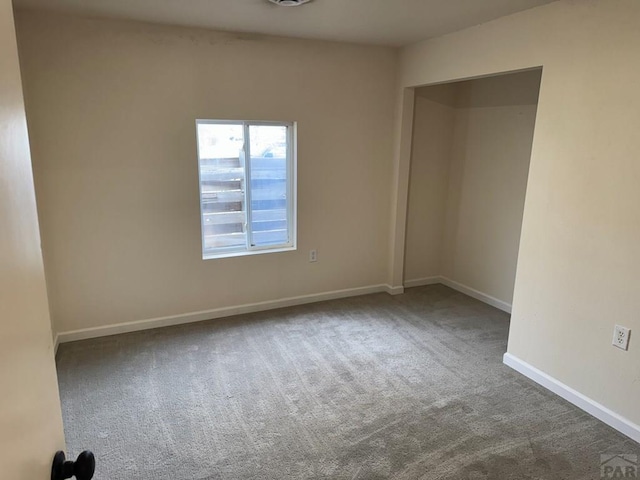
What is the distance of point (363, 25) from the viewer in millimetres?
3178

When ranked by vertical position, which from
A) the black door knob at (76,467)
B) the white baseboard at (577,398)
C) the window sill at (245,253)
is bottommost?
the white baseboard at (577,398)

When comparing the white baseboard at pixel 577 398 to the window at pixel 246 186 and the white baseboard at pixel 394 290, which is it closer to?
the white baseboard at pixel 394 290

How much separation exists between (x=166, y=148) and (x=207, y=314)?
1503 millimetres

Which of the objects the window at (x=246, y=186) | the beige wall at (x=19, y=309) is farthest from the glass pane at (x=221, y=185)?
the beige wall at (x=19, y=309)

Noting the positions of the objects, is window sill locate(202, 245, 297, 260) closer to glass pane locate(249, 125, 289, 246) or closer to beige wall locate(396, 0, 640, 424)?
glass pane locate(249, 125, 289, 246)

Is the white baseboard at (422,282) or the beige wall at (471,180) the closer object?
the beige wall at (471,180)

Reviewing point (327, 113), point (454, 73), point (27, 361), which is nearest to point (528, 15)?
point (454, 73)

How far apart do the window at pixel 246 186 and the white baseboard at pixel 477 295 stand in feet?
6.40

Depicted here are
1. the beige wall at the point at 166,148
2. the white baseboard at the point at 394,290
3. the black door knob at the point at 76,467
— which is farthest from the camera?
the white baseboard at the point at 394,290

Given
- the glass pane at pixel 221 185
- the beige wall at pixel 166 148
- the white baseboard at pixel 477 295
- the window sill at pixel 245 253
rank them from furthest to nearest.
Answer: the white baseboard at pixel 477 295
the window sill at pixel 245 253
the glass pane at pixel 221 185
the beige wall at pixel 166 148

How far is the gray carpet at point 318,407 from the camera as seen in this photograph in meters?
2.10

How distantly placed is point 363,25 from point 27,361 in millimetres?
3198

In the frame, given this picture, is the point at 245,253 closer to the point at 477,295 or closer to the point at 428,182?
the point at 428,182

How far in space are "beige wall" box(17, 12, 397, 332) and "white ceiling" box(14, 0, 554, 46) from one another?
0.20 m
